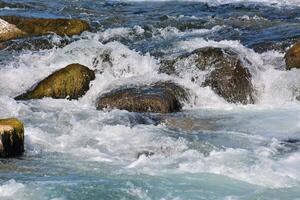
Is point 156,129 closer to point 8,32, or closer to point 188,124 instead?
point 188,124

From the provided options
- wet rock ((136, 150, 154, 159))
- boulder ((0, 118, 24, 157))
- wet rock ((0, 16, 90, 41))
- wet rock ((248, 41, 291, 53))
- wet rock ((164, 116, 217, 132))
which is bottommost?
wet rock ((136, 150, 154, 159))

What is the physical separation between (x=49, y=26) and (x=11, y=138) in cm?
986

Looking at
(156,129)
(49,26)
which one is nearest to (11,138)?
(156,129)

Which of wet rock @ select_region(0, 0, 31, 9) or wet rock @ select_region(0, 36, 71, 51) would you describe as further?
wet rock @ select_region(0, 0, 31, 9)

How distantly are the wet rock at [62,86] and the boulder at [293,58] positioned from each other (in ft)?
13.3

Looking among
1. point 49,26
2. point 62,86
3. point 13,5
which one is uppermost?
point 13,5

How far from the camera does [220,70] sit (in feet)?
40.3

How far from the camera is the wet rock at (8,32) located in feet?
54.7

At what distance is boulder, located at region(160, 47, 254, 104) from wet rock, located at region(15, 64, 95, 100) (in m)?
1.78

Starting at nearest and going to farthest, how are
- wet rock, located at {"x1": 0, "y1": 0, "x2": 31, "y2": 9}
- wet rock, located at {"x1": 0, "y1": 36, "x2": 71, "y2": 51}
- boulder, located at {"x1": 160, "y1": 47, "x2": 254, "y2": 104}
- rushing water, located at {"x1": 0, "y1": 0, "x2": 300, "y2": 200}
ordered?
rushing water, located at {"x1": 0, "y1": 0, "x2": 300, "y2": 200}
boulder, located at {"x1": 160, "y1": 47, "x2": 254, "y2": 104}
wet rock, located at {"x1": 0, "y1": 36, "x2": 71, "y2": 51}
wet rock, located at {"x1": 0, "y1": 0, "x2": 31, "y2": 9}

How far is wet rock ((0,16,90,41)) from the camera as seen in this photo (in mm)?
17266

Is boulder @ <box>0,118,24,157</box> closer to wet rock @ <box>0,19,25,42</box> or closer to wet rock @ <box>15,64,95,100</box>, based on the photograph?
wet rock @ <box>15,64,95,100</box>

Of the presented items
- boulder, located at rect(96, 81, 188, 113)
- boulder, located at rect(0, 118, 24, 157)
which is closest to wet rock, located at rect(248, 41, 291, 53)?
boulder, located at rect(96, 81, 188, 113)

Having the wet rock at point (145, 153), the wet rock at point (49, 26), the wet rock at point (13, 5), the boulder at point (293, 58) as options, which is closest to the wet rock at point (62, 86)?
the wet rock at point (145, 153)
